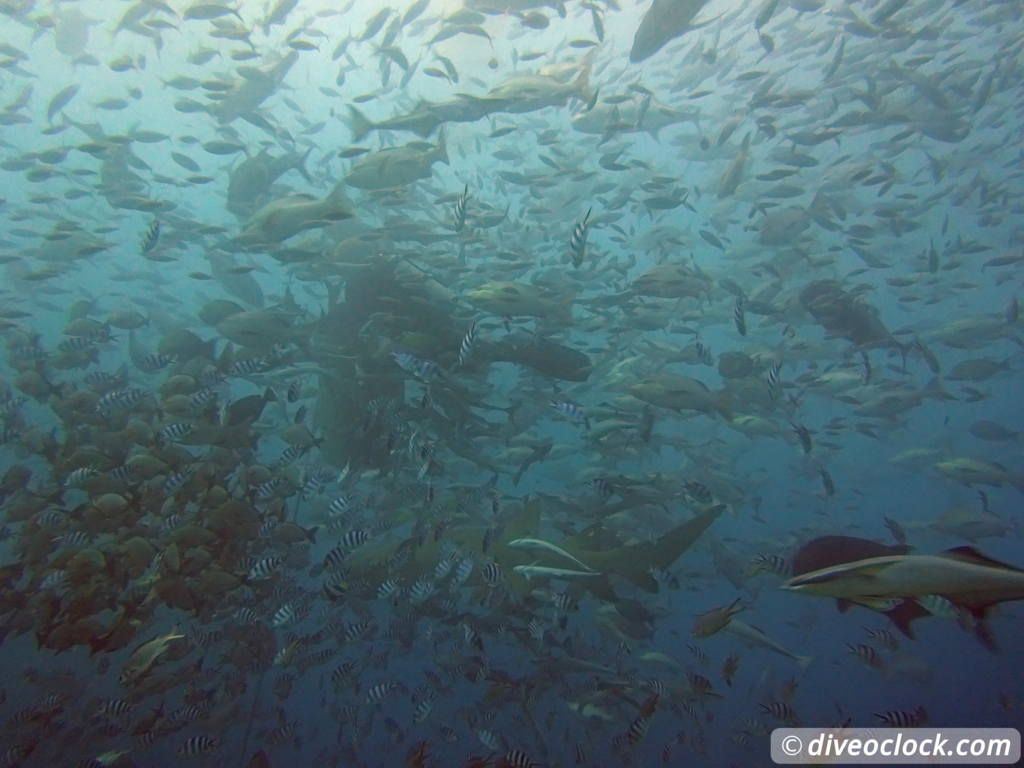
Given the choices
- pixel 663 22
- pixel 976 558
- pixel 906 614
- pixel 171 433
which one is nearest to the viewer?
pixel 976 558

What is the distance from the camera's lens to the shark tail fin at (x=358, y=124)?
10.4m

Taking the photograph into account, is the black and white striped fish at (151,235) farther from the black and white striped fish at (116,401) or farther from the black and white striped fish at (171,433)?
the black and white striped fish at (171,433)

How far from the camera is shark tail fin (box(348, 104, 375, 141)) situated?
411 inches

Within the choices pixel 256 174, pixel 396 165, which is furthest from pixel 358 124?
pixel 256 174

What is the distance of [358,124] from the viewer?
1063 cm

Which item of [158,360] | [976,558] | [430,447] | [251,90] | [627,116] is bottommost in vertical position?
[430,447]

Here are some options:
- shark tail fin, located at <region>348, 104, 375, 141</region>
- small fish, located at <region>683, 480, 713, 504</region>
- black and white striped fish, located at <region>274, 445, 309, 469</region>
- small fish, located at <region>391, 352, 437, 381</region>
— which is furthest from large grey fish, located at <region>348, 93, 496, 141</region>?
small fish, located at <region>683, 480, 713, 504</region>

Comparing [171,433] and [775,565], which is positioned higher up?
[171,433]

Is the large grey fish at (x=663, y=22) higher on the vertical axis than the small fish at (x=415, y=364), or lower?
higher

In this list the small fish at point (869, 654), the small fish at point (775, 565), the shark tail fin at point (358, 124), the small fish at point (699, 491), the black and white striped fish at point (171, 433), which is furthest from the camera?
the shark tail fin at point (358, 124)

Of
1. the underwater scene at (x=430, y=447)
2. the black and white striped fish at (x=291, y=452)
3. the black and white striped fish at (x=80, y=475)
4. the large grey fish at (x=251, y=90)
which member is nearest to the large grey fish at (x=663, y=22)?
the underwater scene at (x=430, y=447)

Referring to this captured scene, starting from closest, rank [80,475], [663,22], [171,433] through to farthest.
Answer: [80,475] < [171,433] < [663,22]

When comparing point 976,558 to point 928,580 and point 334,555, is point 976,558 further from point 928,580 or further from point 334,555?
point 334,555

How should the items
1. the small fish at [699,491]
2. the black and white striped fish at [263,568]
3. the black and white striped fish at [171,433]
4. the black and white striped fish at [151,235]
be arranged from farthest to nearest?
1. the small fish at [699,491]
2. the black and white striped fish at [151,235]
3. the black and white striped fish at [171,433]
4. the black and white striped fish at [263,568]
